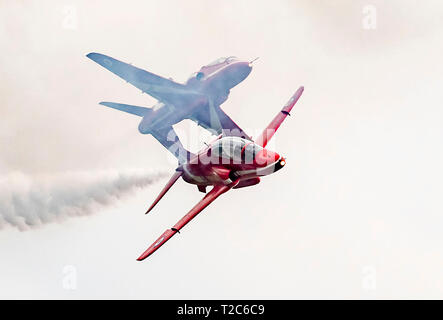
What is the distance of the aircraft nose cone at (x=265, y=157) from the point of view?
34.0 meters

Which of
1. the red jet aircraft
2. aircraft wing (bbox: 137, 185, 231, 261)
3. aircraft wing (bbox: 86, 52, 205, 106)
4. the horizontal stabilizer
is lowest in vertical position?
aircraft wing (bbox: 137, 185, 231, 261)

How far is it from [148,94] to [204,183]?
9.69m

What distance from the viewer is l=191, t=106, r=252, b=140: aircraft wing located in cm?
4649

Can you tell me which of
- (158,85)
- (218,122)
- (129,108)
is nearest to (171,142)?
(158,85)

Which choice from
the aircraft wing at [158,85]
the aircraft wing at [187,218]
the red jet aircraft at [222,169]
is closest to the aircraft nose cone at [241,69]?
the aircraft wing at [158,85]

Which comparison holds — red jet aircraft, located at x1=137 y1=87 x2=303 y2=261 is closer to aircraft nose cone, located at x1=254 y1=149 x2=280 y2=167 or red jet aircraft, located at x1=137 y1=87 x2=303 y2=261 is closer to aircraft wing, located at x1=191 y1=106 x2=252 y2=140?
aircraft nose cone, located at x1=254 y1=149 x2=280 y2=167

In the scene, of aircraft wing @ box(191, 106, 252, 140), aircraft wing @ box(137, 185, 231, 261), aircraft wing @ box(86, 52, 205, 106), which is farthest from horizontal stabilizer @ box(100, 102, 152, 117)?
aircraft wing @ box(137, 185, 231, 261)

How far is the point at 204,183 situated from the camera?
3809 cm

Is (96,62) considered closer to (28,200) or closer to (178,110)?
(178,110)

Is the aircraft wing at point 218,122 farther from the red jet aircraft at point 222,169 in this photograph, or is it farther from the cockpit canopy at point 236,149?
the cockpit canopy at point 236,149

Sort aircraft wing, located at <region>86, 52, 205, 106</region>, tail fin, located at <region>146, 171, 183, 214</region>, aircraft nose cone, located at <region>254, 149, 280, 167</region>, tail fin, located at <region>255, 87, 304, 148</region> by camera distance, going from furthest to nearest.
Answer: aircraft wing, located at <region>86, 52, 205, 106</region>
tail fin, located at <region>255, 87, 304, 148</region>
tail fin, located at <region>146, 171, 183, 214</region>
aircraft nose cone, located at <region>254, 149, 280, 167</region>

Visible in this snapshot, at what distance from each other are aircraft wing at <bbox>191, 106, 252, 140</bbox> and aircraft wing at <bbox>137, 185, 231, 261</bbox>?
9.95m

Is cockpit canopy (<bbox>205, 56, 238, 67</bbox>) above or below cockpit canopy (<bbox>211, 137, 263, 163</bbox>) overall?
above

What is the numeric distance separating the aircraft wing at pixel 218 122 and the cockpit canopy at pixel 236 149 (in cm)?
997
